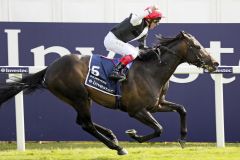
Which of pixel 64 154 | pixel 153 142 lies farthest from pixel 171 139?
pixel 64 154

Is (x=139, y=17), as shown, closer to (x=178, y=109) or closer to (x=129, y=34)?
(x=129, y=34)

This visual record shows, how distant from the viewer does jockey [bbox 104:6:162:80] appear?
392 inches

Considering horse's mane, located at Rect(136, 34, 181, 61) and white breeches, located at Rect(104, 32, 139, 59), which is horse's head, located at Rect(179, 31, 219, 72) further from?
white breeches, located at Rect(104, 32, 139, 59)

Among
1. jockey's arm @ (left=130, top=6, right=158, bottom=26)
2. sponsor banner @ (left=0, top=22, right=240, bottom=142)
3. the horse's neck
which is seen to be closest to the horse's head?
the horse's neck

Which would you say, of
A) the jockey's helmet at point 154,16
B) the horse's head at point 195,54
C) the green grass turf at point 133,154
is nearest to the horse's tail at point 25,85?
the green grass turf at point 133,154

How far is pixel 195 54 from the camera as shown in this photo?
1017cm

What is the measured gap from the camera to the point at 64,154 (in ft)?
33.1

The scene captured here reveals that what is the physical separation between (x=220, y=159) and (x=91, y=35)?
3.19 meters

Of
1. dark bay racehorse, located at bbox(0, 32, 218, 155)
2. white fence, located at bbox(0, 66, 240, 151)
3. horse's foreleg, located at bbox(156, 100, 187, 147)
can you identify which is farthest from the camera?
white fence, located at bbox(0, 66, 240, 151)

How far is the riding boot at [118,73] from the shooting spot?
9914 millimetres

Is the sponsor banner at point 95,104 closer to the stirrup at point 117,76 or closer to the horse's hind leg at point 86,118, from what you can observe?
the horse's hind leg at point 86,118

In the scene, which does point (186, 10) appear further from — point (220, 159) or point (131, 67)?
point (220, 159)

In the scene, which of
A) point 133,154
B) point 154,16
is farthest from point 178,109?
point 154,16

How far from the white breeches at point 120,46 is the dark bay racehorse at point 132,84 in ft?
0.55
